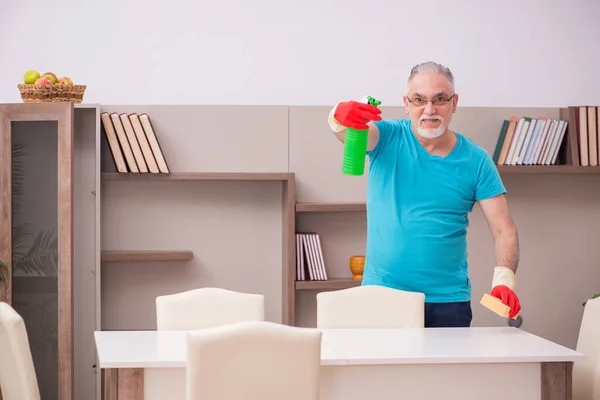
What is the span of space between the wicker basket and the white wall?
0.54 metres

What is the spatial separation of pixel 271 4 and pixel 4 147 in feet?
5.84

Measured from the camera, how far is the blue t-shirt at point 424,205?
3451mm

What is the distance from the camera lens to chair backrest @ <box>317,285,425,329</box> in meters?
3.40

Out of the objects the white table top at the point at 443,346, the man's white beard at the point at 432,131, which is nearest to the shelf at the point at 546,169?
the man's white beard at the point at 432,131

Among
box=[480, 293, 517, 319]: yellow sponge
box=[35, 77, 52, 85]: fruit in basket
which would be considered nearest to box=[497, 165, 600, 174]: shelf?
box=[480, 293, 517, 319]: yellow sponge

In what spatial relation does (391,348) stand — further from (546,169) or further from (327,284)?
(546,169)

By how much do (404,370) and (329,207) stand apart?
2.27m

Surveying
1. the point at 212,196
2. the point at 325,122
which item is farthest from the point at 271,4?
the point at 212,196

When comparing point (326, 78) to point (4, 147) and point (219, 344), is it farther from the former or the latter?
point (219, 344)

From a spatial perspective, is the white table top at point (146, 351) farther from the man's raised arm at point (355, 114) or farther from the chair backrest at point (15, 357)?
the man's raised arm at point (355, 114)

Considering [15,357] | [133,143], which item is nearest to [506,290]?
[15,357]

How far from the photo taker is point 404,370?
2.63m

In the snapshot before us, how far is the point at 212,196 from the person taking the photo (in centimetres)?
500

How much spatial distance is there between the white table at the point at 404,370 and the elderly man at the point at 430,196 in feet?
2.13
